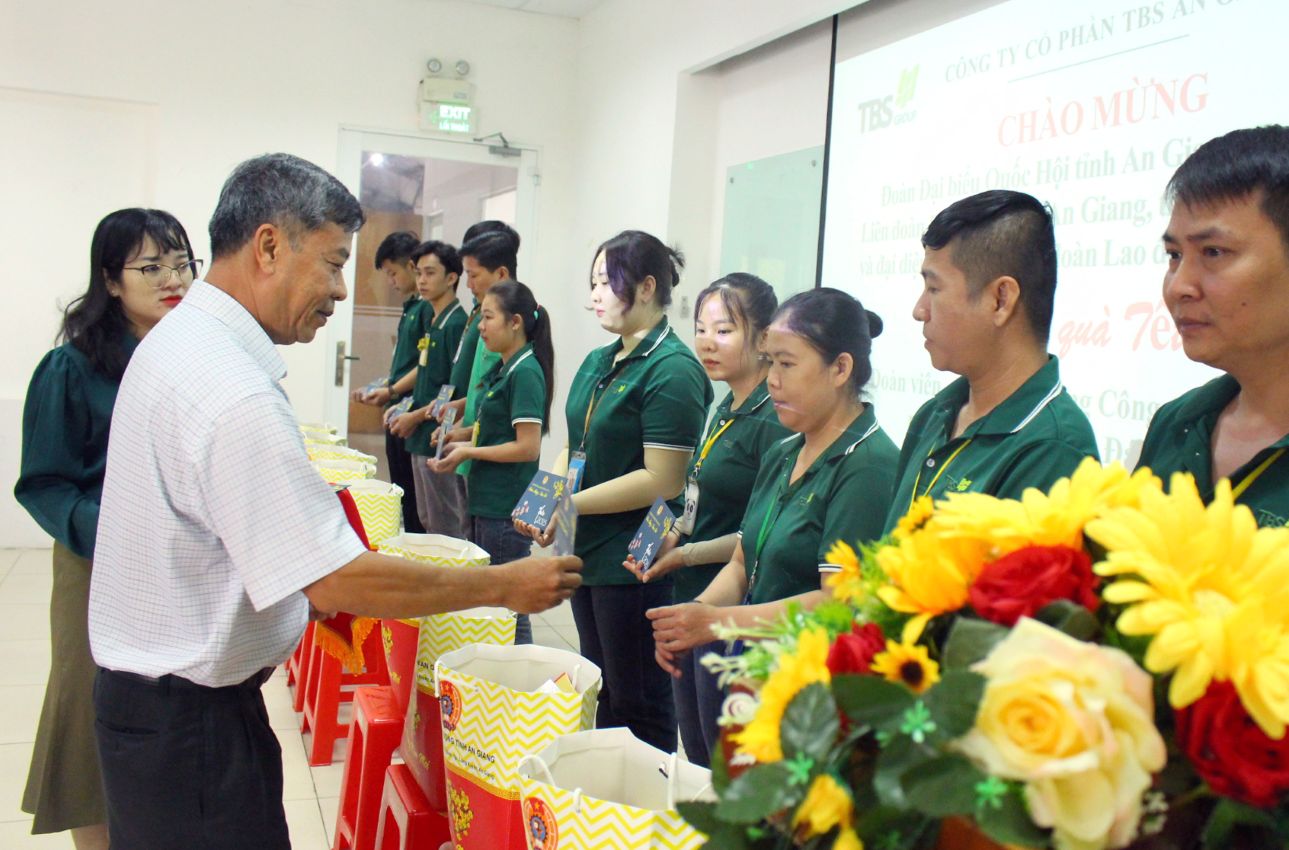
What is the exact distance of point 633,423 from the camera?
287 cm

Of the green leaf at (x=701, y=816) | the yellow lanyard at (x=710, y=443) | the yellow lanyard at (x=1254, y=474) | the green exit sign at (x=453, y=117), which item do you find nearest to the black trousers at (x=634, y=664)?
the yellow lanyard at (x=710, y=443)

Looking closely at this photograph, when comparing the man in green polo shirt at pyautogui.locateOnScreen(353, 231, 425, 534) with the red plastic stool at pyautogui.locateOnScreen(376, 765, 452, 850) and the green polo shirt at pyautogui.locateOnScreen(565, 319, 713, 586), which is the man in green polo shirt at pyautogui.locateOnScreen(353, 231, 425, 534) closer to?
the green polo shirt at pyautogui.locateOnScreen(565, 319, 713, 586)

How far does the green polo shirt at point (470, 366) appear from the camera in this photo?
4.24 m

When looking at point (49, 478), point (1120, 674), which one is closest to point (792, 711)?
point (1120, 674)

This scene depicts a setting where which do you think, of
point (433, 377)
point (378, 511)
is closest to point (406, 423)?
point (433, 377)

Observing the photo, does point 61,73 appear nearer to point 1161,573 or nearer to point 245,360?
point 245,360

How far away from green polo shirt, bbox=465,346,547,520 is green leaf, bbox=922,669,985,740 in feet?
10.7

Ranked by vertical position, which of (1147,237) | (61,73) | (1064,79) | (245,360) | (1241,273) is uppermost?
(61,73)

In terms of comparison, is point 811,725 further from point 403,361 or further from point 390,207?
point 390,207

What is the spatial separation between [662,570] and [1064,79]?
1812 millimetres

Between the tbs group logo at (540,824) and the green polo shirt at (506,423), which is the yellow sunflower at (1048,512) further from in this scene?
the green polo shirt at (506,423)

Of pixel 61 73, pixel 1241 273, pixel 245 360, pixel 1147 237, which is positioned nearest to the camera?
pixel 1241 273

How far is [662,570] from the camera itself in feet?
8.23

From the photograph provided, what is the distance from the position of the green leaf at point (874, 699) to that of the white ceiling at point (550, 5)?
6.66 m
